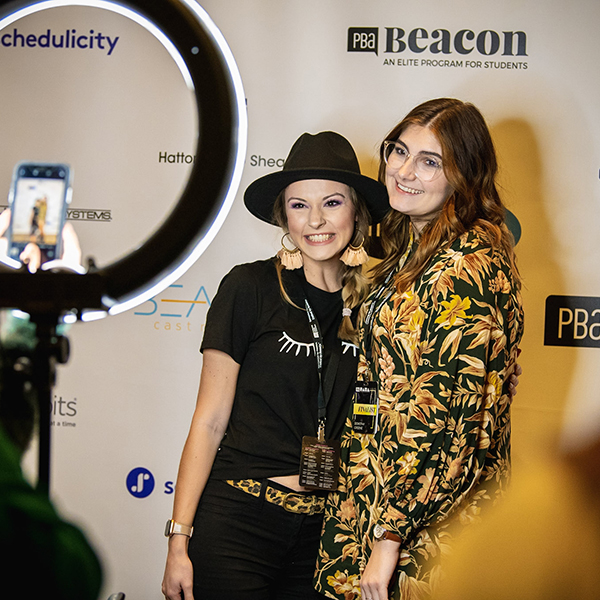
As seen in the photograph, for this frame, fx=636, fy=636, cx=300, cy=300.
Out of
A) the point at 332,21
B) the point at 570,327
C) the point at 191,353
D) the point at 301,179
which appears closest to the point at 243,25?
the point at 332,21

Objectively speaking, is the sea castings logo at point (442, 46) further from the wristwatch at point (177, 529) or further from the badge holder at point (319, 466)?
the wristwatch at point (177, 529)

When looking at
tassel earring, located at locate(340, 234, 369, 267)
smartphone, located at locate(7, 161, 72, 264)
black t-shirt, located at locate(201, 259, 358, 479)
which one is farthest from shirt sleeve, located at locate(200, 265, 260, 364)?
smartphone, located at locate(7, 161, 72, 264)

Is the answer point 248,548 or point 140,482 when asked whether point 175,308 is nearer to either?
point 140,482

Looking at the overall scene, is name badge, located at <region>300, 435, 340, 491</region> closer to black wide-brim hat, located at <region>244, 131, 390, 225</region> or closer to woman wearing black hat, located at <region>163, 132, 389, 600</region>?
woman wearing black hat, located at <region>163, 132, 389, 600</region>

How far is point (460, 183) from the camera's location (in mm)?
1483

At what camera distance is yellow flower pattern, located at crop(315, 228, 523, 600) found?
1.33 m

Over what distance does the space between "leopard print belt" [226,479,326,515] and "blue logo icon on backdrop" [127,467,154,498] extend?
3.70ft

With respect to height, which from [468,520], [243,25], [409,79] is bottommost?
[468,520]

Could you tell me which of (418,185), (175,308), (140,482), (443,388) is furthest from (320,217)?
(140,482)

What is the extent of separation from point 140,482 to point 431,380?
1.71 meters

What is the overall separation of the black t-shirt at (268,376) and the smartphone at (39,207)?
1.11m

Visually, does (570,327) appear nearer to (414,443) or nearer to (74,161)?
(414,443)

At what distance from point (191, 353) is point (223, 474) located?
3.22 ft

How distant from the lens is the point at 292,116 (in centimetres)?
251
